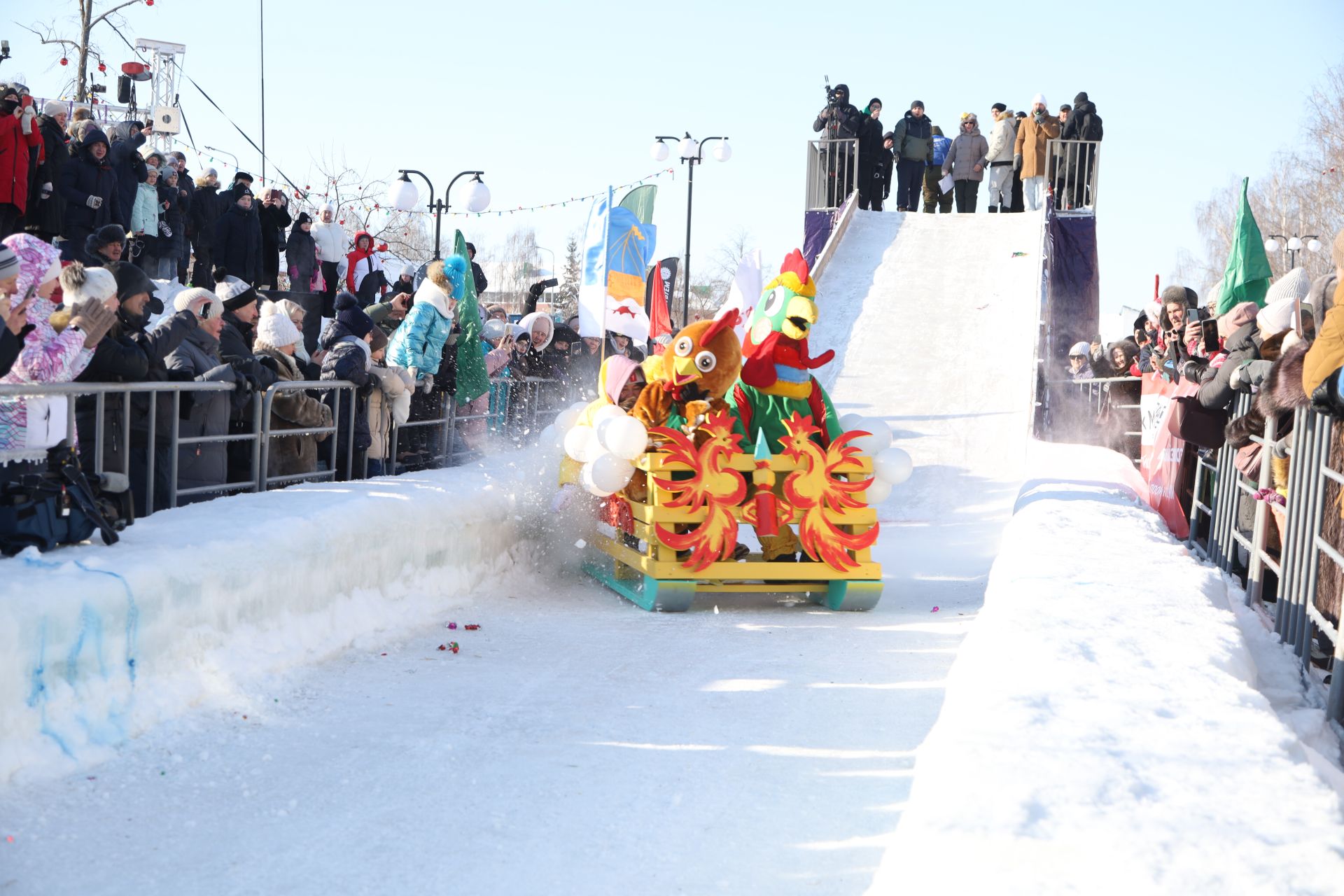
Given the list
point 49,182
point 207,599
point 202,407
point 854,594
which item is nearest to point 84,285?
point 202,407

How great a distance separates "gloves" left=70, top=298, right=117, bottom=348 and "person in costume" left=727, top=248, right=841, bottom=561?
3566mm

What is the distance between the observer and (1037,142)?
19.6m

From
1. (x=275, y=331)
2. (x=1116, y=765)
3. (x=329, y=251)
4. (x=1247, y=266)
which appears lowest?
(x=1116, y=765)

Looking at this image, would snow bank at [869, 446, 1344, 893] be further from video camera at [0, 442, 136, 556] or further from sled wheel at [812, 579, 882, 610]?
video camera at [0, 442, 136, 556]

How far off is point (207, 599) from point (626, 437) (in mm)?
2927

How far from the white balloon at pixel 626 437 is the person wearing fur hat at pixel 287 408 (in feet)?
5.25

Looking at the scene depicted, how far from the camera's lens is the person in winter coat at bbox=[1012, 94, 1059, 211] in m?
19.5

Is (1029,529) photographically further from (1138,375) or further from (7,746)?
(1138,375)

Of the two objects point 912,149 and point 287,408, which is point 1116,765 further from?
point 912,149

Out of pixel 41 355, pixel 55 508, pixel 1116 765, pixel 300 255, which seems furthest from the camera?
pixel 300 255

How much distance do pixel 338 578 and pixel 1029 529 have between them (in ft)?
10.9

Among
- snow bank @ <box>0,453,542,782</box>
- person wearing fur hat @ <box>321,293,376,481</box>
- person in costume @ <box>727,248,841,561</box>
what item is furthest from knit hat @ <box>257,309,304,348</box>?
person in costume @ <box>727,248,841,561</box>

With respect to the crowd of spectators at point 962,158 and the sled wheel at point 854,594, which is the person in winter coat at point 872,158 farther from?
the sled wheel at point 854,594

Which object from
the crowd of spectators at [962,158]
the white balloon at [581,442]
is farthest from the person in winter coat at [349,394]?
the crowd of spectators at [962,158]
